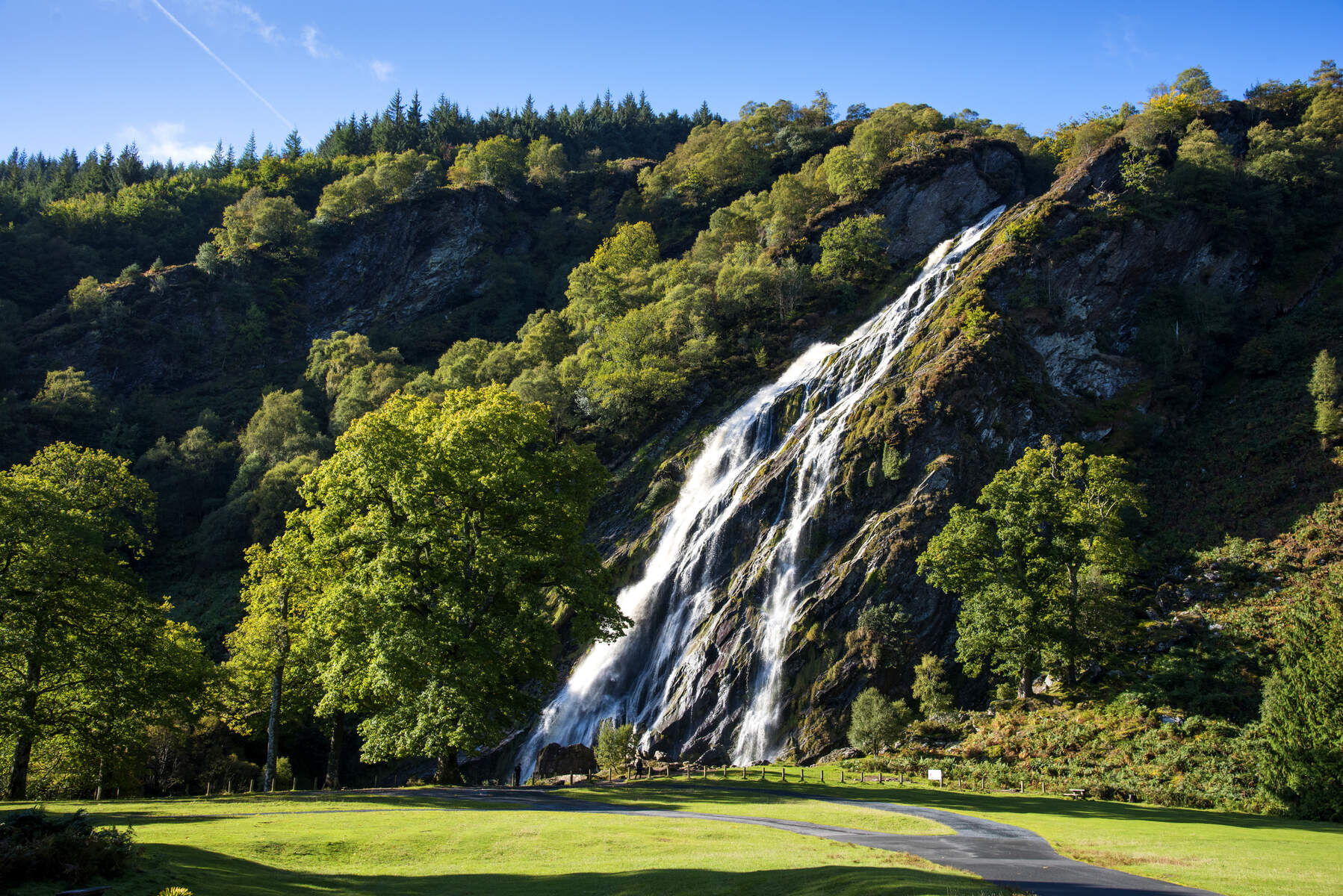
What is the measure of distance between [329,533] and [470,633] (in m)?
6.34

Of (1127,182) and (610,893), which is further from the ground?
(1127,182)

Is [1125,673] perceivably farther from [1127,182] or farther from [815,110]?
[815,110]

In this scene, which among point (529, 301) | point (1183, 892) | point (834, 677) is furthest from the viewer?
point (529, 301)

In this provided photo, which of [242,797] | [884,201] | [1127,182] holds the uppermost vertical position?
[884,201]

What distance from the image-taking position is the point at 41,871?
9750 mm

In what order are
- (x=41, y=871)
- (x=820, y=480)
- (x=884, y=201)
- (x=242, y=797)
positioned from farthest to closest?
(x=884, y=201)
(x=820, y=480)
(x=242, y=797)
(x=41, y=871)

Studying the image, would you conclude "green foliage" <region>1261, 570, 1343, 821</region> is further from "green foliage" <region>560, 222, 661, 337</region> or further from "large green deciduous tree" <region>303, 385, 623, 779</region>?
A: "green foliage" <region>560, 222, 661, 337</region>

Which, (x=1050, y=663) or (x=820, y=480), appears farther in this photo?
(x=820, y=480)

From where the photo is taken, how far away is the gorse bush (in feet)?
31.3

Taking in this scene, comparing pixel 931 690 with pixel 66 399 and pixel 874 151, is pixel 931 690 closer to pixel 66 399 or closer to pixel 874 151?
pixel 874 151

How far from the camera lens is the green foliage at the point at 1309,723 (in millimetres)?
23172

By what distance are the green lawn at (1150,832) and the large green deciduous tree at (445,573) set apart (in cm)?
527

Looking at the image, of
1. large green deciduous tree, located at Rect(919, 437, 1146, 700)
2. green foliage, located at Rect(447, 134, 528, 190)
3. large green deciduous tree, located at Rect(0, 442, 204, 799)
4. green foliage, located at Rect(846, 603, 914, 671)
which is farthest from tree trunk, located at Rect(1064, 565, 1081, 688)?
green foliage, located at Rect(447, 134, 528, 190)

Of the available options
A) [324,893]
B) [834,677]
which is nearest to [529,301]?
[834,677]
